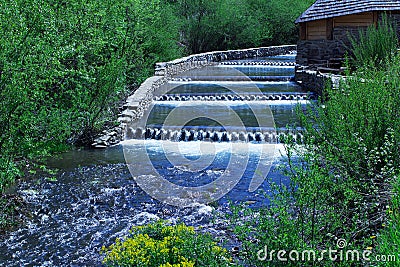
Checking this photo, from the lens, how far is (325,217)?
12.1ft

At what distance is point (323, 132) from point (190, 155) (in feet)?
13.8

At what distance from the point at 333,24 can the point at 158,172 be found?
11.1 meters

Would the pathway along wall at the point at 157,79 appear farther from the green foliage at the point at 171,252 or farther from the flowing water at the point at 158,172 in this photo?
the green foliage at the point at 171,252

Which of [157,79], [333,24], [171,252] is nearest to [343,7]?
[333,24]

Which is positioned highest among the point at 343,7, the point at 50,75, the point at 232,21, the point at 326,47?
the point at 232,21

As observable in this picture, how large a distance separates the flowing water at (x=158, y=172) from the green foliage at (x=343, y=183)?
39 centimetres

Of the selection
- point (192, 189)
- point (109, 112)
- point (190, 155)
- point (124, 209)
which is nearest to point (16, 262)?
point (124, 209)

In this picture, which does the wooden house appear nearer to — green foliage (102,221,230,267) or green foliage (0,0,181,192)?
green foliage (0,0,181,192)

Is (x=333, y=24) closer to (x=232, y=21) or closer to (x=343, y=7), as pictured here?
(x=343, y=7)

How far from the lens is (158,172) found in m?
8.12

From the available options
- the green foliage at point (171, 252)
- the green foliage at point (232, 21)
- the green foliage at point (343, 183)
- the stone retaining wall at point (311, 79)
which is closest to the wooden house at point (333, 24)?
the stone retaining wall at point (311, 79)

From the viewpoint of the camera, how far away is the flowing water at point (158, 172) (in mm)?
5621

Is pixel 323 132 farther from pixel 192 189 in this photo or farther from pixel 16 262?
pixel 16 262

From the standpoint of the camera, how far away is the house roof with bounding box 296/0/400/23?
15.3 m
